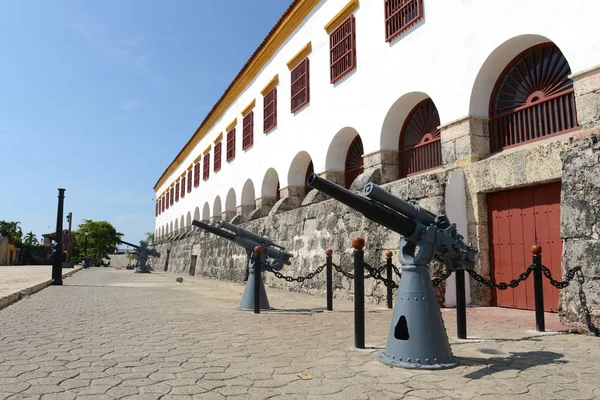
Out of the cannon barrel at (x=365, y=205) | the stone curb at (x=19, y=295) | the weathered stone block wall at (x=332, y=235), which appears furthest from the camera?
the stone curb at (x=19, y=295)

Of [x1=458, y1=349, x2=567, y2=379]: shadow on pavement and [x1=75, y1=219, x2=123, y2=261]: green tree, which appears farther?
[x1=75, y1=219, x2=123, y2=261]: green tree

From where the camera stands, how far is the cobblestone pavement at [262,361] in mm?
3049

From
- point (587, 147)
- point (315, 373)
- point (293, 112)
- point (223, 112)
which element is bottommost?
point (315, 373)

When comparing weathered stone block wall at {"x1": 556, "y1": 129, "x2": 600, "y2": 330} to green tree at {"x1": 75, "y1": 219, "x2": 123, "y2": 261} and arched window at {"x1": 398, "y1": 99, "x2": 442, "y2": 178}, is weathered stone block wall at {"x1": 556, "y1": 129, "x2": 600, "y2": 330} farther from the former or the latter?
green tree at {"x1": 75, "y1": 219, "x2": 123, "y2": 261}

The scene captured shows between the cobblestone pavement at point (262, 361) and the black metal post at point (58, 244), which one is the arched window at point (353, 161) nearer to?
the cobblestone pavement at point (262, 361)

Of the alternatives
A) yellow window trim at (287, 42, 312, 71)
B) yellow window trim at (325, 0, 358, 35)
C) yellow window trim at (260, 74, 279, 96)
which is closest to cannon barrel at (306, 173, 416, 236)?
yellow window trim at (325, 0, 358, 35)

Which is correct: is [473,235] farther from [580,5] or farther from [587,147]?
[580,5]

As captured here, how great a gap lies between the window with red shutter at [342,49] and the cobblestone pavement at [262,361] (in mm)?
6419

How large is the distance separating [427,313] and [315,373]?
3.42 ft

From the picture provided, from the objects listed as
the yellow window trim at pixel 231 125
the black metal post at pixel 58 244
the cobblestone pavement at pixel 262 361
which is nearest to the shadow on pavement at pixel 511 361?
the cobblestone pavement at pixel 262 361

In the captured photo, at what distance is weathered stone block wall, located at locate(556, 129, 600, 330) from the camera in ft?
15.9

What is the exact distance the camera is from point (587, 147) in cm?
503

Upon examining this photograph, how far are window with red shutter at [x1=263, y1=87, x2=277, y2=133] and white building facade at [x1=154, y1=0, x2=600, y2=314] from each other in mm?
66

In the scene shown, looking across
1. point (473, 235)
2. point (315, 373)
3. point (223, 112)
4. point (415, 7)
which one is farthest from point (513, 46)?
point (223, 112)
